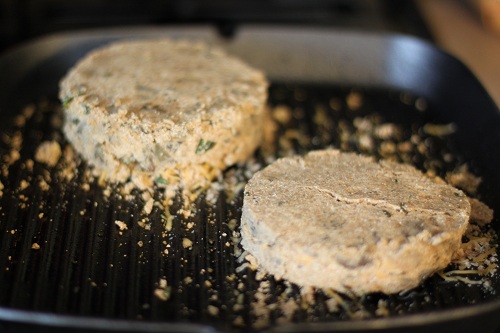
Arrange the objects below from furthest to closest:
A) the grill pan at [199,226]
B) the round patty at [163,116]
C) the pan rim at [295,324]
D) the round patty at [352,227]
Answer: the round patty at [163,116]
the round patty at [352,227]
the grill pan at [199,226]
the pan rim at [295,324]

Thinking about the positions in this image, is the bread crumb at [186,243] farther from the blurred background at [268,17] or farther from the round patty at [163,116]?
the blurred background at [268,17]

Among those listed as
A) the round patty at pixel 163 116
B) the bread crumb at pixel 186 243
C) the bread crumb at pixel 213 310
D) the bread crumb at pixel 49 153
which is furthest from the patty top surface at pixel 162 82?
the bread crumb at pixel 213 310

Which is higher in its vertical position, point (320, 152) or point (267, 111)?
point (267, 111)

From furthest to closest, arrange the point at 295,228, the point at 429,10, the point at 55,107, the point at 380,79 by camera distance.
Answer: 1. the point at 429,10
2. the point at 380,79
3. the point at 55,107
4. the point at 295,228

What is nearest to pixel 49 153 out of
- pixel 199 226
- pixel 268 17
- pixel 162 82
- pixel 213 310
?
pixel 162 82

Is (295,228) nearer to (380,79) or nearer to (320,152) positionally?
(320,152)

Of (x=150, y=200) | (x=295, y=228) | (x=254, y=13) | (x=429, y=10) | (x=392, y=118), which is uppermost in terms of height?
(x=429, y=10)

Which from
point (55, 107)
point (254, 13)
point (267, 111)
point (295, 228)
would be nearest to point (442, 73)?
point (267, 111)
